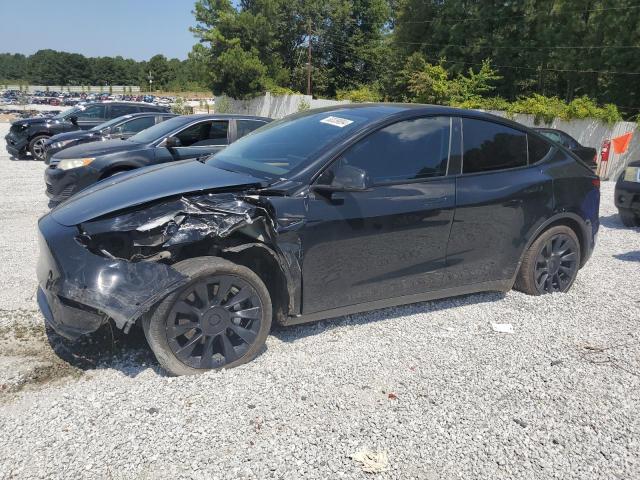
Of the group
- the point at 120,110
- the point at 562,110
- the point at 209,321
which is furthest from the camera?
the point at 562,110

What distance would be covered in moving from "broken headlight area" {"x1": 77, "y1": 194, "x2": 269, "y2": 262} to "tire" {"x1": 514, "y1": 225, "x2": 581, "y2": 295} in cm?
259

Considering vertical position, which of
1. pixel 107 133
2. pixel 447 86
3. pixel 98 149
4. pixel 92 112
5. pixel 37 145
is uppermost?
pixel 447 86

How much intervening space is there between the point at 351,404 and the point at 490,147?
2500mm

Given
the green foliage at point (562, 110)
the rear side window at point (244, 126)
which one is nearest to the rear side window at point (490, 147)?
the rear side window at point (244, 126)

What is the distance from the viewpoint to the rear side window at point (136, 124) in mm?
11469

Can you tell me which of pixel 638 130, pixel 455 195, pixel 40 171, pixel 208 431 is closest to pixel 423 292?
pixel 455 195

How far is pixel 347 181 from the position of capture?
3484mm

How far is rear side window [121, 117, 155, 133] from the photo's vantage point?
11.5 m

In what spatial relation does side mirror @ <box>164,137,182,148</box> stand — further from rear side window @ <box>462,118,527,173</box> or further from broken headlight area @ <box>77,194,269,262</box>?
rear side window @ <box>462,118,527,173</box>

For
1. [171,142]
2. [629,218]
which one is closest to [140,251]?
[171,142]

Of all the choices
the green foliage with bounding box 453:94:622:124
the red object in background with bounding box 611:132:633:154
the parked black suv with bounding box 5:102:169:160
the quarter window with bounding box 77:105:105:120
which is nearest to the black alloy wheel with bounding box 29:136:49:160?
the parked black suv with bounding box 5:102:169:160

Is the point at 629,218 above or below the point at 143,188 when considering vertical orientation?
below

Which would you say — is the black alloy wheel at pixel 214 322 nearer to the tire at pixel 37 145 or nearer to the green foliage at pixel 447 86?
the tire at pixel 37 145

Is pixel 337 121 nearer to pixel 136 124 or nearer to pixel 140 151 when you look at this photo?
pixel 140 151
